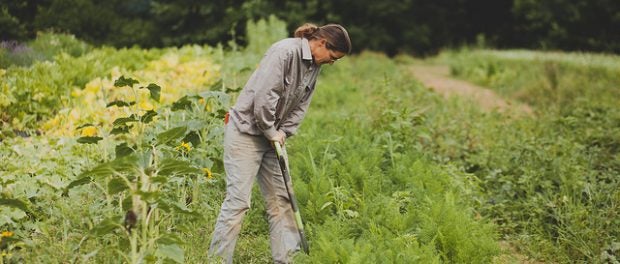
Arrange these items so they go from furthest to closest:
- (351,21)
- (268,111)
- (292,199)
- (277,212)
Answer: (351,21) → (277,212) → (292,199) → (268,111)

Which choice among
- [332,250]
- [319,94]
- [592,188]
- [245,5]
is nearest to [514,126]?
[592,188]

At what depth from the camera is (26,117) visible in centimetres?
616

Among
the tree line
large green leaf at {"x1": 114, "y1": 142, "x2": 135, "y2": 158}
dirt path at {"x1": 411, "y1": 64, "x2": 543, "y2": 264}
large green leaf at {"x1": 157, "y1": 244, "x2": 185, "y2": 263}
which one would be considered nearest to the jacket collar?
large green leaf at {"x1": 114, "y1": 142, "x2": 135, "y2": 158}

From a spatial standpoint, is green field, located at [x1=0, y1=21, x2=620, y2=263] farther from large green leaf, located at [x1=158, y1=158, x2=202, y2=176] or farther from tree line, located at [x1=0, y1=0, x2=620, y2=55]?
tree line, located at [x1=0, y1=0, x2=620, y2=55]

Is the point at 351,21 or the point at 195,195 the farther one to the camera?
the point at 351,21

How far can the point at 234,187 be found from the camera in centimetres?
366

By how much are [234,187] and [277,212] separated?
1.39ft

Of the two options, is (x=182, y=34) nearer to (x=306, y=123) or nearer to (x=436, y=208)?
(x=306, y=123)

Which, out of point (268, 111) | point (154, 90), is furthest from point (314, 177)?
point (154, 90)

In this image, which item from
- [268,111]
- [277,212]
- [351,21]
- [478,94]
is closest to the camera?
[268,111]

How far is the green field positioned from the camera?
3287 millimetres

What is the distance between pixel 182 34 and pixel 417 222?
16695mm

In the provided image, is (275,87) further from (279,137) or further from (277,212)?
(277,212)

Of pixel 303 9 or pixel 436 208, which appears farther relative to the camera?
pixel 303 9
